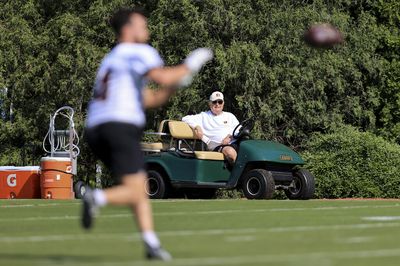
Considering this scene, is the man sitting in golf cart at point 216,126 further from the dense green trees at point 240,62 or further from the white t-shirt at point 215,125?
the dense green trees at point 240,62

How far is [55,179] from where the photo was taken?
21.7 m

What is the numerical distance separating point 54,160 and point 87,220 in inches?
563

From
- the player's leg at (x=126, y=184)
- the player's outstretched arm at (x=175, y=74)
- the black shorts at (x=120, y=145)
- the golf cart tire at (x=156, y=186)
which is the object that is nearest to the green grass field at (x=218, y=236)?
the player's leg at (x=126, y=184)

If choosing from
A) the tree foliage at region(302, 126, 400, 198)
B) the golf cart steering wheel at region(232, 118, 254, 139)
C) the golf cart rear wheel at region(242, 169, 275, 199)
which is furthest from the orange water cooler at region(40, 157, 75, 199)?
the tree foliage at region(302, 126, 400, 198)

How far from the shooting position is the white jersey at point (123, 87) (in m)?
7.91

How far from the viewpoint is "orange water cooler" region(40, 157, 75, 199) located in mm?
21625

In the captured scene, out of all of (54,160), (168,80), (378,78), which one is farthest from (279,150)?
(378,78)

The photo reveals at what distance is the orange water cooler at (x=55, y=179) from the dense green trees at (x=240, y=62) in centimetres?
820

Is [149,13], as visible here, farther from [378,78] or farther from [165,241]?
[165,241]

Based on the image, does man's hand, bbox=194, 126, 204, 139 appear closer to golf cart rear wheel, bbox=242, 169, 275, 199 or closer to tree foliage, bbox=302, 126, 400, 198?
golf cart rear wheel, bbox=242, 169, 275, 199

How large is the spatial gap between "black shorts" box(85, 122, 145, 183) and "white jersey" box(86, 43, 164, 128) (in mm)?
53

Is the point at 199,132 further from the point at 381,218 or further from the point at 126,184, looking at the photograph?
the point at 126,184

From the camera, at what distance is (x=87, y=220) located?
7.75m

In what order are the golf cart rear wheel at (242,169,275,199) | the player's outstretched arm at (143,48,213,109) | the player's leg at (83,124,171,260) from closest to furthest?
1. the player's leg at (83,124,171,260)
2. the player's outstretched arm at (143,48,213,109)
3. the golf cart rear wheel at (242,169,275,199)
